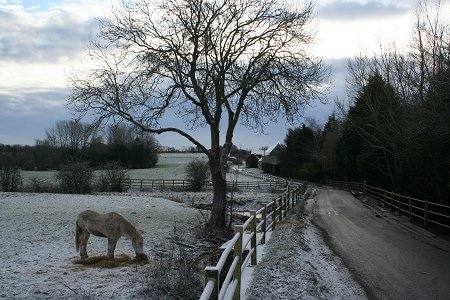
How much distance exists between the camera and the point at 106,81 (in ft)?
67.3

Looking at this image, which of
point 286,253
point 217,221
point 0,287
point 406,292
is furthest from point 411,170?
point 0,287

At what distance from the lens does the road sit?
856cm

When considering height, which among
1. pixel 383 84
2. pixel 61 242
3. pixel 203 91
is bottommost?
pixel 61 242

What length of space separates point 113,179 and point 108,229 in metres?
44.1

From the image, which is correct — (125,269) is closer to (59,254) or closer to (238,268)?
(59,254)

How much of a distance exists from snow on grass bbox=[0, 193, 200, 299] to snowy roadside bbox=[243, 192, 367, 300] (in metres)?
2.53

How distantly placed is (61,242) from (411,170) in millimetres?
17823

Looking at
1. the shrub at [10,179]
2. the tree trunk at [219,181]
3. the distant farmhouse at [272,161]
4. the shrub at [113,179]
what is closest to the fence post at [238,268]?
the tree trunk at [219,181]

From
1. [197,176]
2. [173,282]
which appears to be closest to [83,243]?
[173,282]

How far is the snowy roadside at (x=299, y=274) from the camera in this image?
25.5 ft

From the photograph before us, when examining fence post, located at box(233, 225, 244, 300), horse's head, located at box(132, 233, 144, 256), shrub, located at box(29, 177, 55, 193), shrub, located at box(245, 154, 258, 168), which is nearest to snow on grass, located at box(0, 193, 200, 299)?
horse's head, located at box(132, 233, 144, 256)

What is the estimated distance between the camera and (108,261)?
11.4m

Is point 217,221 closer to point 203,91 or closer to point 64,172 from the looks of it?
point 203,91

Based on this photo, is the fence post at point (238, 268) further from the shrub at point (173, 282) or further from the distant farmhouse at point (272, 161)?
the distant farmhouse at point (272, 161)
